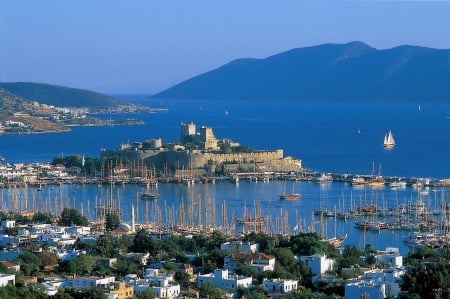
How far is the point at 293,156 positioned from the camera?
983 inches

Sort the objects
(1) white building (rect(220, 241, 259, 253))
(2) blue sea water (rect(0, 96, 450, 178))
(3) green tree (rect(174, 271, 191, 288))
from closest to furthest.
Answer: (3) green tree (rect(174, 271, 191, 288)) → (1) white building (rect(220, 241, 259, 253)) → (2) blue sea water (rect(0, 96, 450, 178))

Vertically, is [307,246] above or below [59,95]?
below

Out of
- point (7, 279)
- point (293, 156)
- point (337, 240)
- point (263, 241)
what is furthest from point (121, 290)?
point (293, 156)

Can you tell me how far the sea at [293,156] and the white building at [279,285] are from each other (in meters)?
3.49

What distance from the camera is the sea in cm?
1472

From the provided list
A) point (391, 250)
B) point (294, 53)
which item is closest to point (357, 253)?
point (391, 250)

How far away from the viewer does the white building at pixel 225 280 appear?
8328mm

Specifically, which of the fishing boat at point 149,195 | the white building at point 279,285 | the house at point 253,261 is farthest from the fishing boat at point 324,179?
the white building at point 279,285

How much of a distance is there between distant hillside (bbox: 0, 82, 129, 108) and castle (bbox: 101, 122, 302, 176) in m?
34.7

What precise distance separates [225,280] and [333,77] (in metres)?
72.4

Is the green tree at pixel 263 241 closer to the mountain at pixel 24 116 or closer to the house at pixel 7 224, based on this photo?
the house at pixel 7 224

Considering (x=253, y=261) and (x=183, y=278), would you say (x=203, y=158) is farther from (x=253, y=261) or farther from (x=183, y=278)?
(x=183, y=278)

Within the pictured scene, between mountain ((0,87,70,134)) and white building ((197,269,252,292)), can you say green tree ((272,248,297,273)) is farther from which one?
mountain ((0,87,70,134))

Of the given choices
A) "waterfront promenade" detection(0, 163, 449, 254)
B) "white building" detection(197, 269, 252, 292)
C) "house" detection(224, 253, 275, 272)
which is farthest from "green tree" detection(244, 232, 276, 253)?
"waterfront promenade" detection(0, 163, 449, 254)
